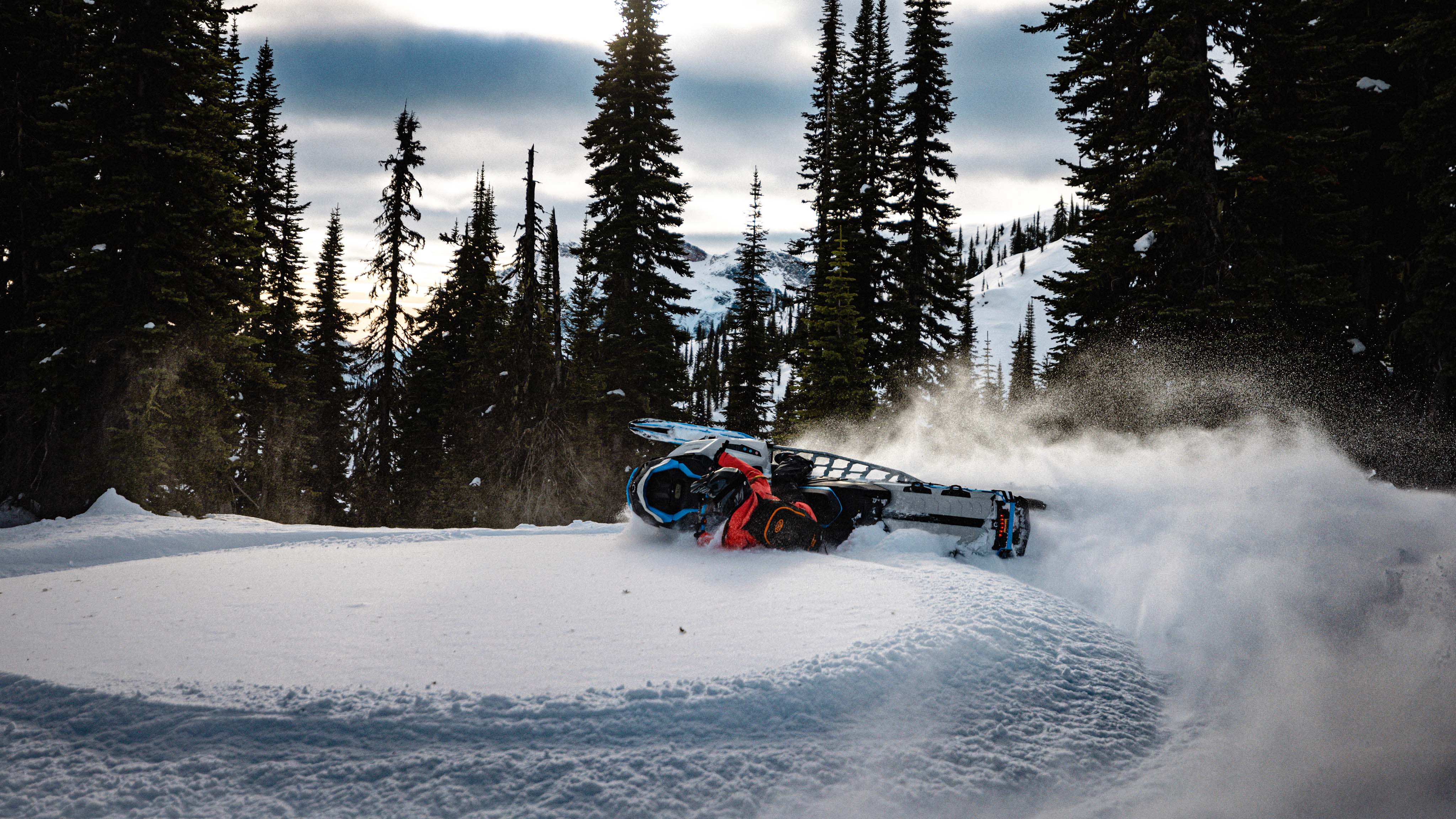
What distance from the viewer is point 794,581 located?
18.7 feet

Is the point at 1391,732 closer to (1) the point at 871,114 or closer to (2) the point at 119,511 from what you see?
(2) the point at 119,511

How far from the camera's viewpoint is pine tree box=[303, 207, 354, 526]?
29312 mm

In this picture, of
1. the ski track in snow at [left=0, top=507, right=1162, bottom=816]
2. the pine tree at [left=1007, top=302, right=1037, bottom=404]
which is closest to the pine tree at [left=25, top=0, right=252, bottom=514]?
the ski track in snow at [left=0, top=507, right=1162, bottom=816]

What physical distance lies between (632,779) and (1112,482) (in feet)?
23.0

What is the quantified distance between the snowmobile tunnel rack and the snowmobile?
27mm

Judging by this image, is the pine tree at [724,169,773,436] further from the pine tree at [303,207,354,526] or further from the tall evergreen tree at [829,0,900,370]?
the pine tree at [303,207,354,526]

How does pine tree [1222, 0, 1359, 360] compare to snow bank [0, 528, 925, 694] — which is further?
pine tree [1222, 0, 1359, 360]

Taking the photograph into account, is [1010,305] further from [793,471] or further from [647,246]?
[793,471]

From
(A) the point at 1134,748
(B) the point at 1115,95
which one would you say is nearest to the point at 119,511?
(A) the point at 1134,748

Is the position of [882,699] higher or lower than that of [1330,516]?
lower

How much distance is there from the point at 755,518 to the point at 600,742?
4070 mm

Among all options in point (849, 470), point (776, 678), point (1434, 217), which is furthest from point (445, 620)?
point (1434, 217)

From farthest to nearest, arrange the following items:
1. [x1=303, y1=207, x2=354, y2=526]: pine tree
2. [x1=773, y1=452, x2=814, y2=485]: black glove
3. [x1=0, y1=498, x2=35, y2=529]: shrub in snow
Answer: [x1=303, y1=207, x2=354, y2=526]: pine tree < [x1=0, y1=498, x2=35, y2=529]: shrub in snow < [x1=773, y1=452, x2=814, y2=485]: black glove

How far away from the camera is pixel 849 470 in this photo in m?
8.75
